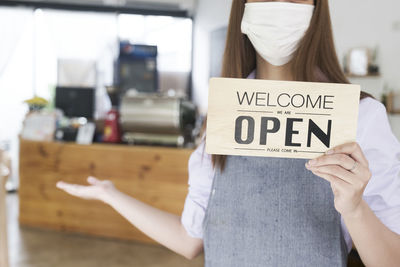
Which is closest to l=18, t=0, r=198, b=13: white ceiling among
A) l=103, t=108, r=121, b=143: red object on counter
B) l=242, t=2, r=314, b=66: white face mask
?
l=103, t=108, r=121, b=143: red object on counter

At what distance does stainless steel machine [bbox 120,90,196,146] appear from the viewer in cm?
289

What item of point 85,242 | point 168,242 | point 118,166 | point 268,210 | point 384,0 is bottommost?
point 85,242

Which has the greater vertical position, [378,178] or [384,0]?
[384,0]

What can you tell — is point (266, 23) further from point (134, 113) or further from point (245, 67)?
point (134, 113)

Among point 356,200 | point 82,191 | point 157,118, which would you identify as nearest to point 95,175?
point 157,118

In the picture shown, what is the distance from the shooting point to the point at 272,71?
848 millimetres

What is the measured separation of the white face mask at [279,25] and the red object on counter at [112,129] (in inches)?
99.9

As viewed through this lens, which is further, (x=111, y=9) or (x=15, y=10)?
(x=111, y=9)

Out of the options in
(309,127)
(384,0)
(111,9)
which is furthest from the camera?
(111,9)

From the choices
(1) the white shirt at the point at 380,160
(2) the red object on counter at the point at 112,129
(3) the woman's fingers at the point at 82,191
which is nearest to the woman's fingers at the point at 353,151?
(1) the white shirt at the point at 380,160

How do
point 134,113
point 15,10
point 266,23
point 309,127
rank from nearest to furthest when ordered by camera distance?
point 309,127 < point 266,23 < point 134,113 < point 15,10

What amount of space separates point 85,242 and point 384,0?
275 cm

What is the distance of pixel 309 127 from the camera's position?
24.4 inches

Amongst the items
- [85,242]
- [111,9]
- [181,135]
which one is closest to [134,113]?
[181,135]
